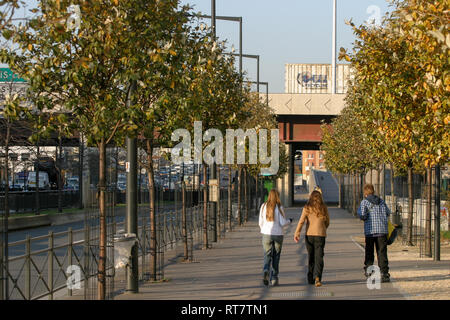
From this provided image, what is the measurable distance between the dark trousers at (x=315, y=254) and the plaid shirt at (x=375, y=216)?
3.40 ft

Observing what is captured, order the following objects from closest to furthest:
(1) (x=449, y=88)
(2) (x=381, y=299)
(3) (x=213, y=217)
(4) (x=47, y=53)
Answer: (1) (x=449, y=88) < (4) (x=47, y=53) < (2) (x=381, y=299) < (3) (x=213, y=217)

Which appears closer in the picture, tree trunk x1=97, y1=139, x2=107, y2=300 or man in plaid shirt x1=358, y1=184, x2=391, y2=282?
tree trunk x1=97, y1=139, x2=107, y2=300

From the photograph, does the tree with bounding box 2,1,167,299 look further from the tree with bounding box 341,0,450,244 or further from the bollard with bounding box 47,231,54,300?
the tree with bounding box 341,0,450,244

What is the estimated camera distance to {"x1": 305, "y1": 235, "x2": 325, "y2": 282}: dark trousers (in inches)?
576

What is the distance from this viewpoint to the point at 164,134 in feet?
52.9

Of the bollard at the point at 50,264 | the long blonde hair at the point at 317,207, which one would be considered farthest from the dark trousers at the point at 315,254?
the bollard at the point at 50,264

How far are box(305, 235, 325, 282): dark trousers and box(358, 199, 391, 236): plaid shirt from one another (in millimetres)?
1037

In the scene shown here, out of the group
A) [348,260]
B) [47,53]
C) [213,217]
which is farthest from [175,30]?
[213,217]

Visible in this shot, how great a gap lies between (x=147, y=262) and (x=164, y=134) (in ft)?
13.9

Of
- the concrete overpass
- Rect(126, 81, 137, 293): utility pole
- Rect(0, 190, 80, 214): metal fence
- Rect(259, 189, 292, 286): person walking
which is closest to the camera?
Rect(126, 81, 137, 293): utility pole

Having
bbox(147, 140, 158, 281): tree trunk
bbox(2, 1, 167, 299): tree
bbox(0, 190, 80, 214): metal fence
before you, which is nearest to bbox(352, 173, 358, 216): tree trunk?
bbox(0, 190, 80, 214): metal fence

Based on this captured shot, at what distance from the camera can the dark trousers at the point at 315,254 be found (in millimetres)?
14624

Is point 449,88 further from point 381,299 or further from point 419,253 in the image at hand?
point 419,253

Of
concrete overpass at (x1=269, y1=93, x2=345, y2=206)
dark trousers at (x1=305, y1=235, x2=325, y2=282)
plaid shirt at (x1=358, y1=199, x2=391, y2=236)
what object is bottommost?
dark trousers at (x1=305, y1=235, x2=325, y2=282)
